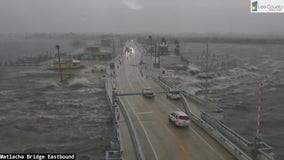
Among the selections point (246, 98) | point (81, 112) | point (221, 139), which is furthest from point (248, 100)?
point (221, 139)

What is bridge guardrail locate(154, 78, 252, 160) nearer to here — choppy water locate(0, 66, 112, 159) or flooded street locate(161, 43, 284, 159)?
flooded street locate(161, 43, 284, 159)

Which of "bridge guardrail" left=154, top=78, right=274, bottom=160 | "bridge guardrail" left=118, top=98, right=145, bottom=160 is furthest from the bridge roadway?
"bridge guardrail" left=154, top=78, right=274, bottom=160

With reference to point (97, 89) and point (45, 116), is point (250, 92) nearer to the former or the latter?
point (97, 89)

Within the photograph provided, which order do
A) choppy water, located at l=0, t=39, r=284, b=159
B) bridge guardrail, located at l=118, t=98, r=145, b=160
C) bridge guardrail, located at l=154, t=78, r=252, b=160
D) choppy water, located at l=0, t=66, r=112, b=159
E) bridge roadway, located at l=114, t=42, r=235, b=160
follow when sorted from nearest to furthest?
bridge guardrail, located at l=154, t=78, r=252, b=160 → bridge guardrail, located at l=118, t=98, r=145, b=160 → bridge roadway, located at l=114, t=42, r=235, b=160 → choppy water, located at l=0, t=66, r=112, b=159 → choppy water, located at l=0, t=39, r=284, b=159

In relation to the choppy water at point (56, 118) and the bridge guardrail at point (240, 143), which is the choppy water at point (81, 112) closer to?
the choppy water at point (56, 118)

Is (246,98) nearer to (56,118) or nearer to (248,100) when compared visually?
(248,100)

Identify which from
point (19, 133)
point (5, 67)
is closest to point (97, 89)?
point (19, 133)

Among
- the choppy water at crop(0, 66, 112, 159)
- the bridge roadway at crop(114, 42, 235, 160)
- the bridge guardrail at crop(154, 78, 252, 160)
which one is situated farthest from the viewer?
the choppy water at crop(0, 66, 112, 159)

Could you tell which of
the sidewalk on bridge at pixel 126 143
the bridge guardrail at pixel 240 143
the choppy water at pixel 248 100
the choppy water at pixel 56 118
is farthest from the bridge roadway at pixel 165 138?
the choppy water at pixel 248 100
